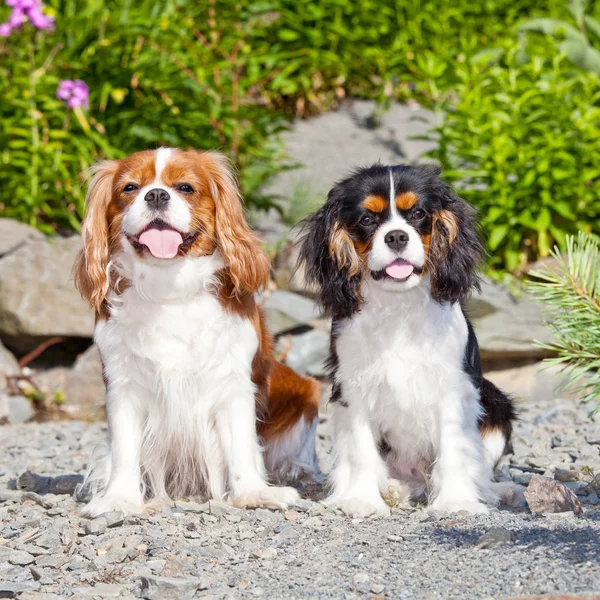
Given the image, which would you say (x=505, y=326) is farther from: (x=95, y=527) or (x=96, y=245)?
(x=95, y=527)

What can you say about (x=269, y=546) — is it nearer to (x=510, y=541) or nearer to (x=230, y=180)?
(x=510, y=541)

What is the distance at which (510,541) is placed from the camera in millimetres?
3160

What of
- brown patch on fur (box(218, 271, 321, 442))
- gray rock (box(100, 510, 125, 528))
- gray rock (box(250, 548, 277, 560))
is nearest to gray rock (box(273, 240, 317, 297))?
brown patch on fur (box(218, 271, 321, 442))

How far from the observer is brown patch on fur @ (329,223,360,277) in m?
3.90

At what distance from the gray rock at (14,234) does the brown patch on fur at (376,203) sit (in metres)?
4.04

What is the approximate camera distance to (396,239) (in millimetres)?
3705

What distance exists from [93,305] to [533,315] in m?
3.61

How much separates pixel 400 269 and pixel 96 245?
1189 mm

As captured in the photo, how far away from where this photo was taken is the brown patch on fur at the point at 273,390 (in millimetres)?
4215

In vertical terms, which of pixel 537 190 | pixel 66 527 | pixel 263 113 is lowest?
pixel 66 527

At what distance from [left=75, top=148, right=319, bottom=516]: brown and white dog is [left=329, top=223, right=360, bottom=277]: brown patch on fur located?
31 cm

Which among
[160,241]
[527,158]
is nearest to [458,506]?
[160,241]

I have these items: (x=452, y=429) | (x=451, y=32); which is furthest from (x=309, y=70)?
(x=452, y=429)

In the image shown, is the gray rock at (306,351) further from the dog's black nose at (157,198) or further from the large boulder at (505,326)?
the dog's black nose at (157,198)
